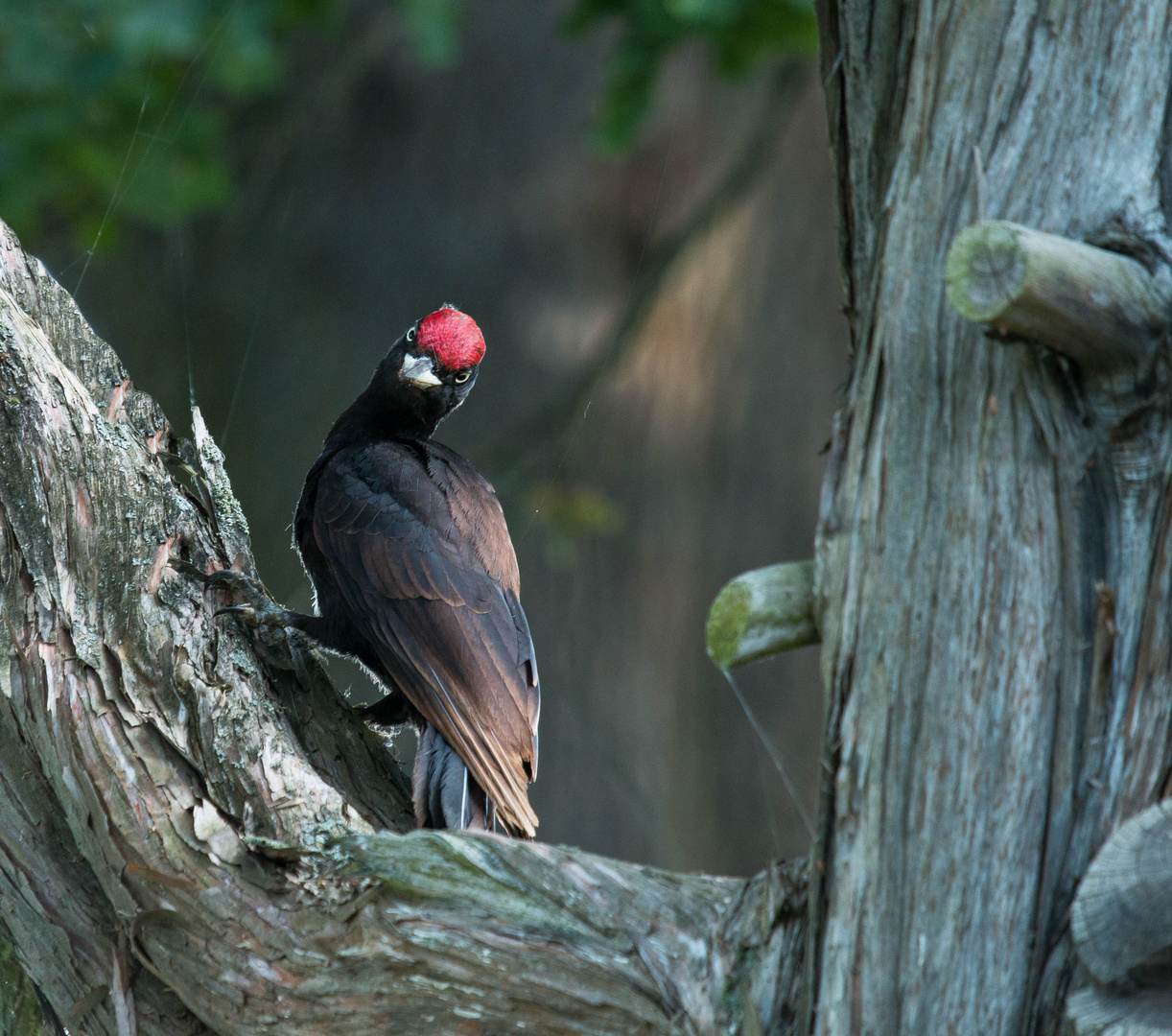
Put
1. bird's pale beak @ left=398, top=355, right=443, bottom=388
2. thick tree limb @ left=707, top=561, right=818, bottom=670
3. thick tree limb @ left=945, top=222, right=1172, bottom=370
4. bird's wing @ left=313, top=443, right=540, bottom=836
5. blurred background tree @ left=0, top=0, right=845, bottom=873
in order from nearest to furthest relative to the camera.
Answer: thick tree limb @ left=945, top=222, right=1172, bottom=370
thick tree limb @ left=707, top=561, right=818, bottom=670
bird's wing @ left=313, top=443, right=540, bottom=836
bird's pale beak @ left=398, top=355, right=443, bottom=388
blurred background tree @ left=0, top=0, right=845, bottom=873

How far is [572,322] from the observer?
5.88 m

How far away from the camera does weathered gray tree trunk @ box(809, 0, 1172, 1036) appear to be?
4.58 feet

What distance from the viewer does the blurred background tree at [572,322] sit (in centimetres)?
577

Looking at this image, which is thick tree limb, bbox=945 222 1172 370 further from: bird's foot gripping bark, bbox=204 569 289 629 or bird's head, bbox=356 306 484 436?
bird's head, bbox=356 306 484 436

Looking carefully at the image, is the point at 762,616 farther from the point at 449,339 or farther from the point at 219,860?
the point at 449,339

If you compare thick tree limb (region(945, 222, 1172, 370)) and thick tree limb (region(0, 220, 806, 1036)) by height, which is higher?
thick tree limb (region(945, 222, 1172, 370))

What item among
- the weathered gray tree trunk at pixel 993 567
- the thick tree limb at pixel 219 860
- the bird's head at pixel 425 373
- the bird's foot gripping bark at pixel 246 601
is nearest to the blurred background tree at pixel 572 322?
the bird's head at pixel 425 373

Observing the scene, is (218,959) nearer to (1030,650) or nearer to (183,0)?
(1030,650)

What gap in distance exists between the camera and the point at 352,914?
1729 mm

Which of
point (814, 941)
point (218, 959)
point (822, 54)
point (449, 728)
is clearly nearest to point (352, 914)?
point (218, 959)

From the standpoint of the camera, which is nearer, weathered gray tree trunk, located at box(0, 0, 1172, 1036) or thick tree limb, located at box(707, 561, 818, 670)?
weathered gray tree trunk, located at box(0, 0, 1172, 1036)

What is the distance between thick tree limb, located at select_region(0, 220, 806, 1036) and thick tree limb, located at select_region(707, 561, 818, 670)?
0.31 metres

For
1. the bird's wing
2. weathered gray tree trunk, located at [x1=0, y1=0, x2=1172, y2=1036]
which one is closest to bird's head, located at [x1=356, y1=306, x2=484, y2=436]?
the bird's wing

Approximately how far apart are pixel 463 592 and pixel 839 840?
4.54ft
